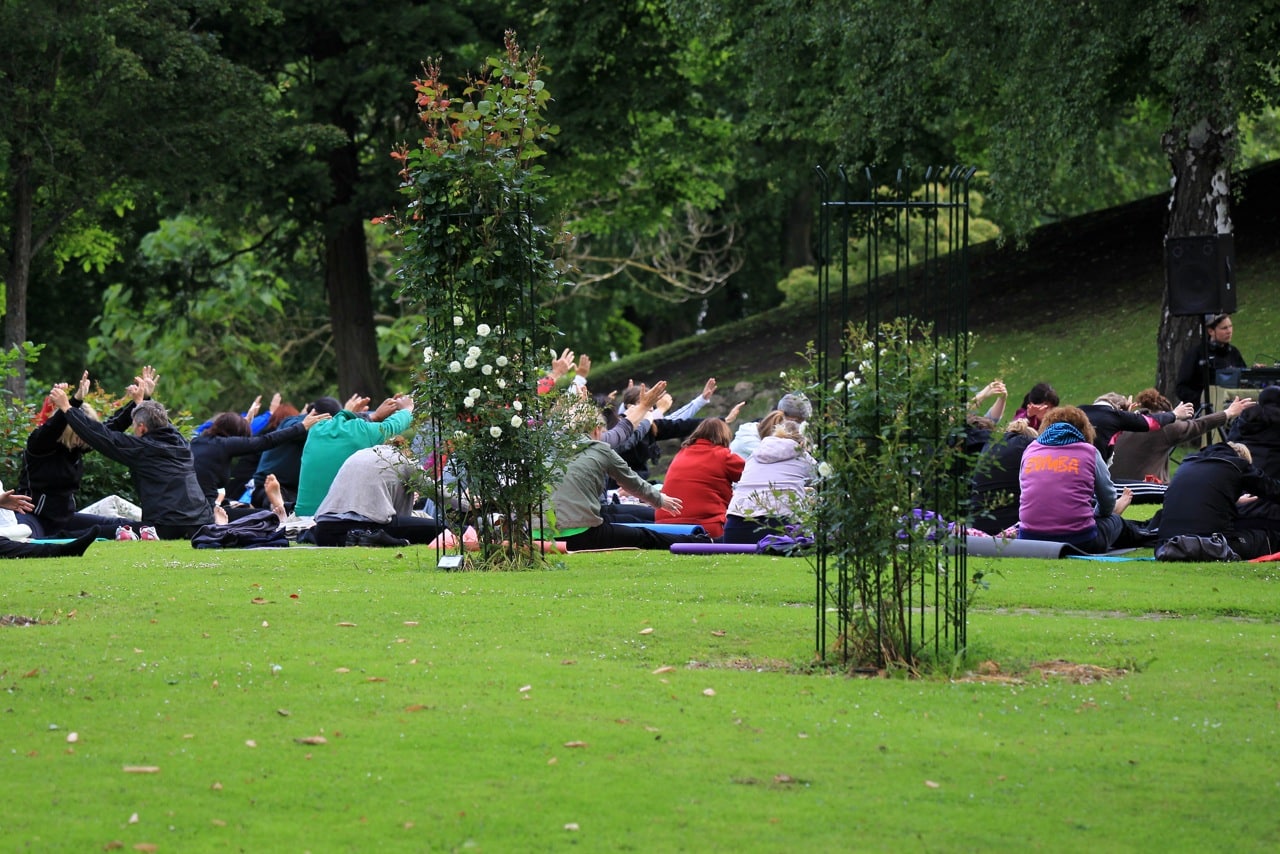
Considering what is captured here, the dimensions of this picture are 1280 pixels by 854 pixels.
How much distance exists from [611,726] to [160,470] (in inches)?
384

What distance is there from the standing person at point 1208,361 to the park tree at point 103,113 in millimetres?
14771

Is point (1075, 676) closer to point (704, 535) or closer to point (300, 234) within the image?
point (704, 535)

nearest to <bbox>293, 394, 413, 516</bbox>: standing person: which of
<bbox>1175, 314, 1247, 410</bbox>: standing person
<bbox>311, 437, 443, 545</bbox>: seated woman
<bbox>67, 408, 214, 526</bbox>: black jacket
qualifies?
<bbox>311, 437, 443, 545</bbox>: seated woman

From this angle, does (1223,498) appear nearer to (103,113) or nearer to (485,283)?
(485,283)

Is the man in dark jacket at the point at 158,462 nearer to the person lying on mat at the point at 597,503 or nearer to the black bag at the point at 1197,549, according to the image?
the person lying on mat at the point at 597,503

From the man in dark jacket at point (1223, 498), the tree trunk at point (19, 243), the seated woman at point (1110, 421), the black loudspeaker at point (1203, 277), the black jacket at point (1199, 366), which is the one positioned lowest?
the man in dark jacket at point (1223, 498)

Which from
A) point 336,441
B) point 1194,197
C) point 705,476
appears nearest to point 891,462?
point 705,476

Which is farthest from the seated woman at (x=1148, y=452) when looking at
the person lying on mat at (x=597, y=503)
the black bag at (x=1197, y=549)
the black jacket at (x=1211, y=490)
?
the person lying on mat at (x=597, y=503)

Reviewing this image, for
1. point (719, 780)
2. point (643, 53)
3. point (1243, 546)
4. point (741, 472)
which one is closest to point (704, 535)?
point (741, 472)

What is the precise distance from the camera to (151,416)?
15.1m

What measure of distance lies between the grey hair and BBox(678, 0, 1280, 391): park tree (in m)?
11.9

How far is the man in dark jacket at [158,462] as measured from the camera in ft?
47.5

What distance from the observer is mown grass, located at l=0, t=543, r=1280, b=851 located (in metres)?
5.57

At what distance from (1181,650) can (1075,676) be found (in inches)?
39.7
